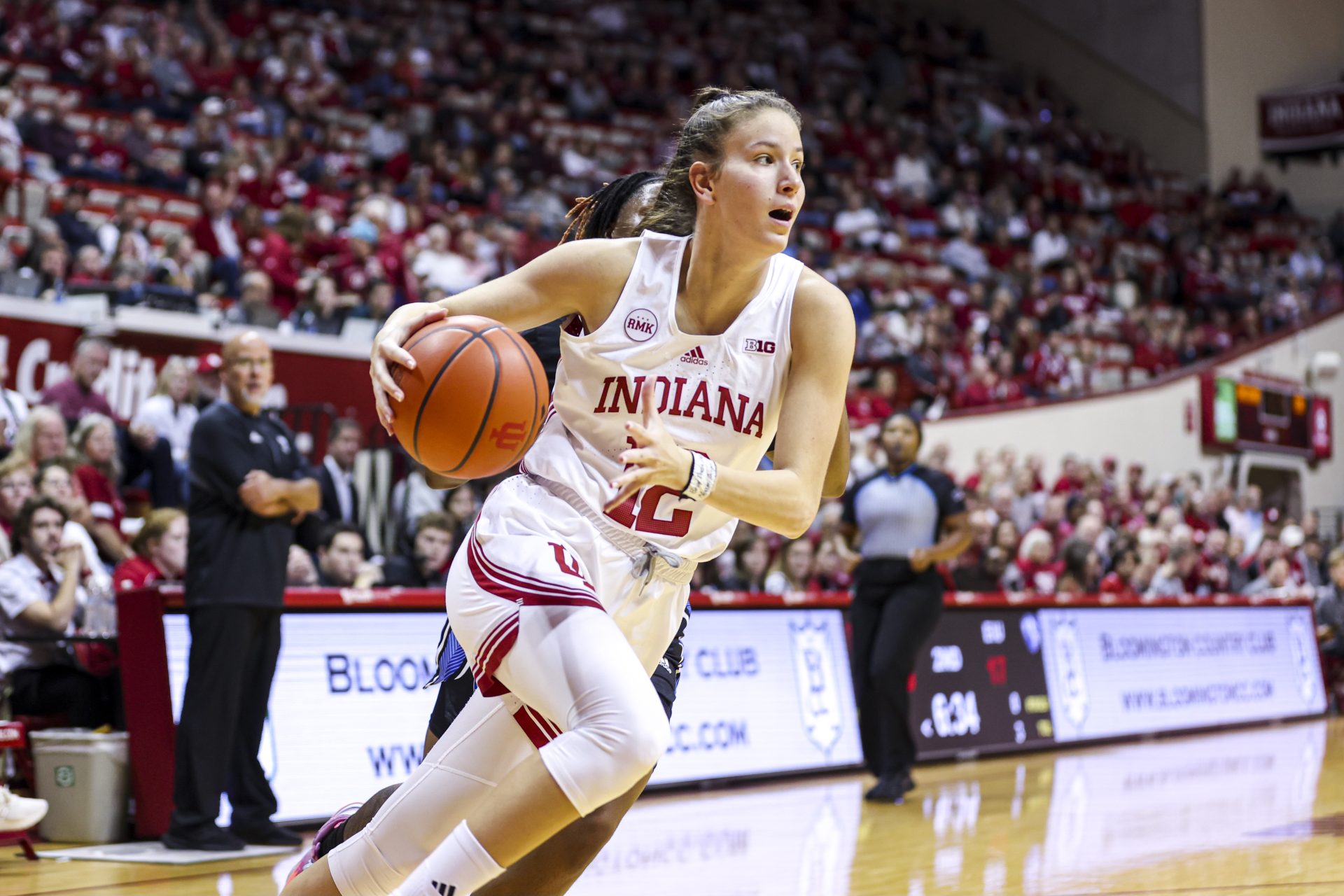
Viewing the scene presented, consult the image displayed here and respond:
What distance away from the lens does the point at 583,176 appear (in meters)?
17.7

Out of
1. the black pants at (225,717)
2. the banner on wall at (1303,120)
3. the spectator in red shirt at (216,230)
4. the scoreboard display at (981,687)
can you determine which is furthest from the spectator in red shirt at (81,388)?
the banner on wall at (1303,120)

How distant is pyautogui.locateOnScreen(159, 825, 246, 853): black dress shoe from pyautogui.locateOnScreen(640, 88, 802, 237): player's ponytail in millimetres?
3552

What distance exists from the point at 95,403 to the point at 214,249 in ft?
10.6

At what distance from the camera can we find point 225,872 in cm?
531

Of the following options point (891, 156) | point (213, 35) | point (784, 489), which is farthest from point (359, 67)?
point (784, 489)

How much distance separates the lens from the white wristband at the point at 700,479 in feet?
8.32

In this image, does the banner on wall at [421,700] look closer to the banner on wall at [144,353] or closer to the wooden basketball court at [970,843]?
the wooden basketball court at [970,843]

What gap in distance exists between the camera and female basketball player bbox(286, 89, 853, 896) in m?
2.53

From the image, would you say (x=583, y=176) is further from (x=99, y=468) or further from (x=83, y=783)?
(x=83, y=783)

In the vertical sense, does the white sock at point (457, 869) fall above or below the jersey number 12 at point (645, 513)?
below

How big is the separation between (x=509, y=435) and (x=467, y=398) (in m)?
0.11

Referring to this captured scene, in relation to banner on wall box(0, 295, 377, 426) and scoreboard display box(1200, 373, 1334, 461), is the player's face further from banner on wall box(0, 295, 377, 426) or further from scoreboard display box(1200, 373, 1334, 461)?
scoreboard display box(1200, 373, 1334, 461)

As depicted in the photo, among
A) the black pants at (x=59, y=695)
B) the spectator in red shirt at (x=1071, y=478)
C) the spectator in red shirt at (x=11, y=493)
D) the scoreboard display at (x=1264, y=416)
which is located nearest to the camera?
the black pants at (x=59, y=695)

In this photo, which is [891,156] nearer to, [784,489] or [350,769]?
[350,769]
